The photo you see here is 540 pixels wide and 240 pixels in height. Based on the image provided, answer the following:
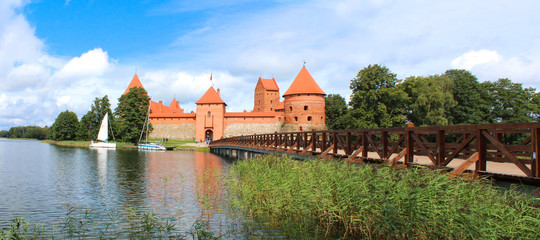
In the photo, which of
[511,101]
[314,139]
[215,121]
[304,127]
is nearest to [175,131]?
[215,121]

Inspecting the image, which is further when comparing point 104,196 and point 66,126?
point 66,126

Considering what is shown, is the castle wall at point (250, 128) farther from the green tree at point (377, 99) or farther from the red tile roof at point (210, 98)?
the green tree at point (377, 99)

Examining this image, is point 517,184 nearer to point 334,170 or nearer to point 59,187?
point 334,170

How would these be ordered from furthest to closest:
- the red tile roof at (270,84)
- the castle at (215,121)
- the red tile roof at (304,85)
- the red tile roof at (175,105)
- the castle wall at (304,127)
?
the red tile roof at (175,105) < the red tile roof at (270,84) < the castle at (215,121) < the red tile roof at (304,85) < the castle wall at (304,127)

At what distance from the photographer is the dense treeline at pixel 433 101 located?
34656mm

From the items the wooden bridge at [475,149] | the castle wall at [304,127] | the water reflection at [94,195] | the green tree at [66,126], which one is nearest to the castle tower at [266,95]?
the castle wall at [304,127]

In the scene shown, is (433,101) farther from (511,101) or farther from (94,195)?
(94,195)

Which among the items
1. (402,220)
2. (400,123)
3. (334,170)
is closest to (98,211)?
(334,170)

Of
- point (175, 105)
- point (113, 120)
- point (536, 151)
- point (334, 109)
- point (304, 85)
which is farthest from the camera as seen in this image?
point (175, 105)

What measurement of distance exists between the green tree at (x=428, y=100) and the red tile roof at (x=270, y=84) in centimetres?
3971

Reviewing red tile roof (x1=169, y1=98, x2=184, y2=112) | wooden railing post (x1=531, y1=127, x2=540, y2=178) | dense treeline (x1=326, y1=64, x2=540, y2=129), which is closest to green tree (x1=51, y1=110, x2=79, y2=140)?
red tile roof (x1=169, y1=98, x2=184, y2=112)

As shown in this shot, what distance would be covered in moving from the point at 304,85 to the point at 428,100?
664 inches

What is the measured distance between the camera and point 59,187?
11867mm

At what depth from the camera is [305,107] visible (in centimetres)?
4662
